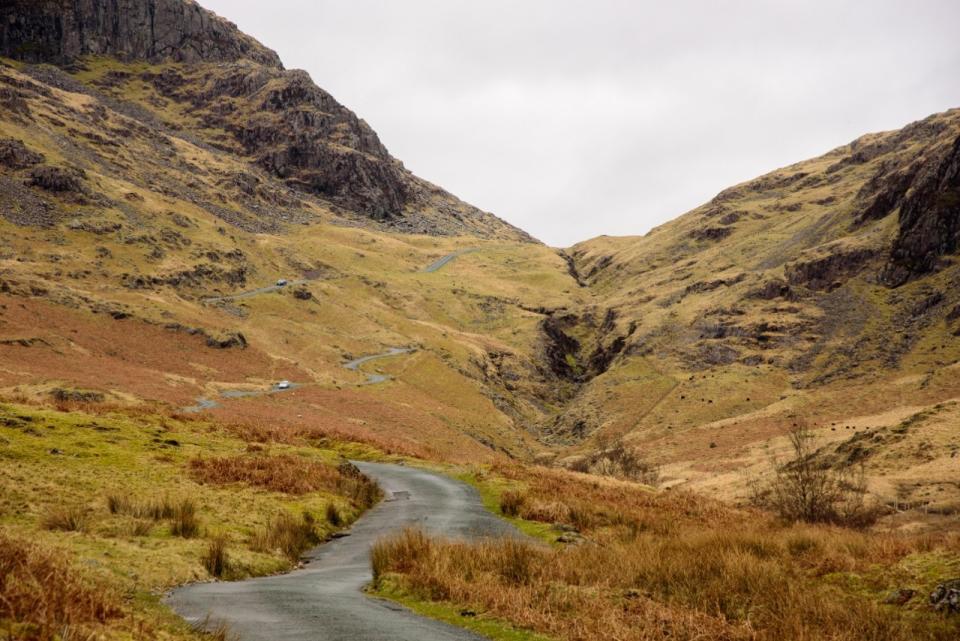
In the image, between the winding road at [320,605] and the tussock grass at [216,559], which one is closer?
the winding road at [320,605]

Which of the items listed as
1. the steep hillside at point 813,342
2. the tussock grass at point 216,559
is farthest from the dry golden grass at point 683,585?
the steep hillside at point 813,342

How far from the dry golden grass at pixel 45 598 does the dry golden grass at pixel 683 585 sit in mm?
5998

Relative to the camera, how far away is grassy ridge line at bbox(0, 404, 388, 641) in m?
6.55

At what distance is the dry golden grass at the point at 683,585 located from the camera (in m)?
9.03

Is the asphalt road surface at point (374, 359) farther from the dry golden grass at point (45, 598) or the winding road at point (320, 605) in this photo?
the dry golden grass at point (45, 598)

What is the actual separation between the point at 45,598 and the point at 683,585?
10.0 meters

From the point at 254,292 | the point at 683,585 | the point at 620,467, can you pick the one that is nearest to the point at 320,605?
the point at 683,585

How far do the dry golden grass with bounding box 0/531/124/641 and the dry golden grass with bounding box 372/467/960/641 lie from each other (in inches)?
→ 236

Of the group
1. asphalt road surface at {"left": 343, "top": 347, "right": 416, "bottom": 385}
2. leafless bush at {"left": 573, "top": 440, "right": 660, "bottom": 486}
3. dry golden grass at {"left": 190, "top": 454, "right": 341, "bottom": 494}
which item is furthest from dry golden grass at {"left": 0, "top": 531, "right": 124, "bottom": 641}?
asphalt road surface at {"left": 343, "top": 347, "right": 416, "bottom": 385}

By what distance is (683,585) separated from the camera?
11414 mm

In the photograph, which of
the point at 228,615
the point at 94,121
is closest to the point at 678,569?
the point at 228,615

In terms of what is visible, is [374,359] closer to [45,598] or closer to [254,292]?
[254,292]

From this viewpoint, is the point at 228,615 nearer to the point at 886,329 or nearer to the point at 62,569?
the point at 62,569

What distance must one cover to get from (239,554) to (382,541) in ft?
11.7
